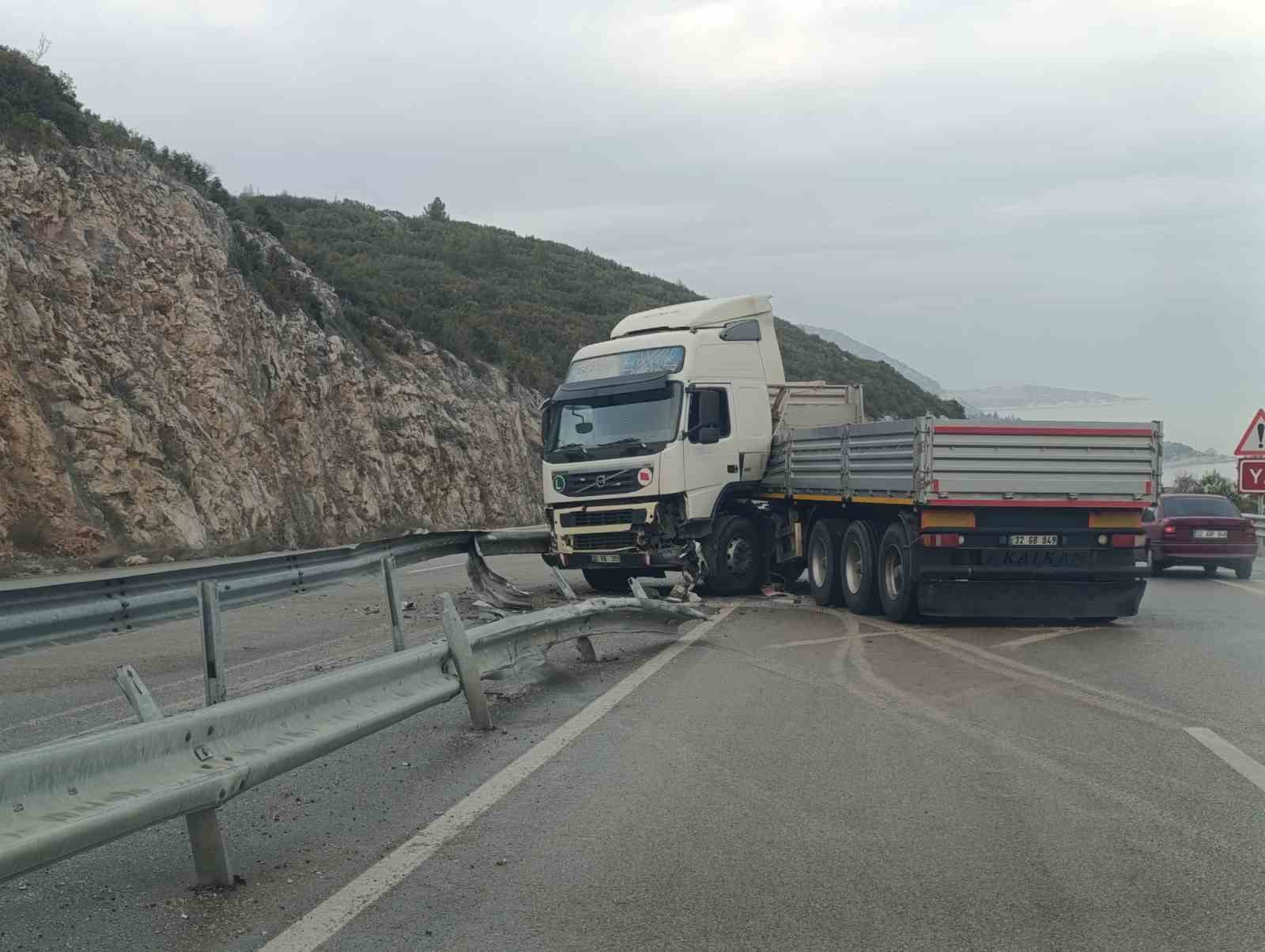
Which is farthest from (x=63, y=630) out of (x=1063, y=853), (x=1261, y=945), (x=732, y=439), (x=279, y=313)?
(x=279, y=313)

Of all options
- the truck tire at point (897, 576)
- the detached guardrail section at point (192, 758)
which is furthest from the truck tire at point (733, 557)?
the detached guardrail section at point (192, 758)

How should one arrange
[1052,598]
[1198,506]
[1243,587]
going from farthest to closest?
[1198,506]
[1243,587]
[1052,598]

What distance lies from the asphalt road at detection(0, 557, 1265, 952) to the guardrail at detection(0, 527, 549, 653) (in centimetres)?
108

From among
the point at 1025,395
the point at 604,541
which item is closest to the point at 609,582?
the point at 604,541

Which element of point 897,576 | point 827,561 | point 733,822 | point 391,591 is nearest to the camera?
point 733,822

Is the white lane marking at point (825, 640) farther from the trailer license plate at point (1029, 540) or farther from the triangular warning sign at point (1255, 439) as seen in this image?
the triangular warning sign at point (1255, 439)

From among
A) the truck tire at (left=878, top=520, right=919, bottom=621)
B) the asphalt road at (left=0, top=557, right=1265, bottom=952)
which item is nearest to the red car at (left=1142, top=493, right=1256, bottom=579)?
the truck tire at (left=878, top=520, right=919, bottom=621)

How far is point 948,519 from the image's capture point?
13492 mm

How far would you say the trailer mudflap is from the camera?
1378cm

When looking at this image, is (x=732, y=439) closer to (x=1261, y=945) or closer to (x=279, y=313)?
(x=1261, y=945)

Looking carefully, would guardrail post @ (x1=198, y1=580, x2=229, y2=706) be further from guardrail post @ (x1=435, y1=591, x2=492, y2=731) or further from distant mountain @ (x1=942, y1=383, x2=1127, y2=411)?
distant mountain @ (x1=942, y1=383, x2=1127, y2=411)

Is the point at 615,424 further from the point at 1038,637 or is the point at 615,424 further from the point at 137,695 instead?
the point at 137,695

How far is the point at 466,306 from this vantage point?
55.6 meters

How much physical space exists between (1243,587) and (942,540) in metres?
9.30
